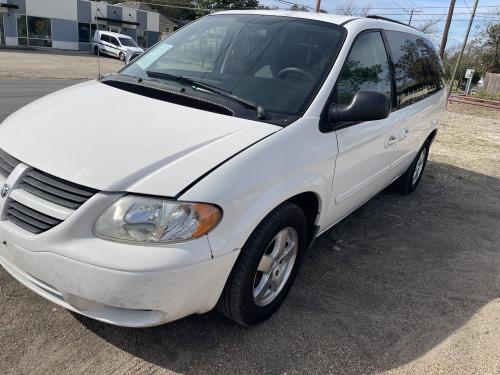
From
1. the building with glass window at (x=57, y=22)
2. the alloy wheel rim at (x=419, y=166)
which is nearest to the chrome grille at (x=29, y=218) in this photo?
the alloy wheel rim at (x=419, y=166)

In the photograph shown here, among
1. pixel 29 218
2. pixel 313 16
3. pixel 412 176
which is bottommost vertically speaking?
pixel 412 176

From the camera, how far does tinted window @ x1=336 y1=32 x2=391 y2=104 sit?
122 inches

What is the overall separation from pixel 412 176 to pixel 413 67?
1.49 m

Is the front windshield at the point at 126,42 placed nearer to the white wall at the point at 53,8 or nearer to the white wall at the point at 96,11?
the white wall at the point at 96,11

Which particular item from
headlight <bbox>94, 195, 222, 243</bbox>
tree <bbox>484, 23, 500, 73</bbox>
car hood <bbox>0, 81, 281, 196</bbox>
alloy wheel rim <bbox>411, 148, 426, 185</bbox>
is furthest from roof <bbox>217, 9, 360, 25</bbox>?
tree <bbox>484, 23, 500, 73</bbox>

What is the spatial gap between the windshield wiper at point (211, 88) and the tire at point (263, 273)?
1.91 ft

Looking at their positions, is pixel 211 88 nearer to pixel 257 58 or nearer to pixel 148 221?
pixel 257 58

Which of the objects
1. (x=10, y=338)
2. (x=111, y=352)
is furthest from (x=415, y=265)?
(x=10, y=338)

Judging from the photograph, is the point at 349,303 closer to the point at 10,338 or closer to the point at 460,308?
the point at 460,308

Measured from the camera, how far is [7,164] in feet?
7.84

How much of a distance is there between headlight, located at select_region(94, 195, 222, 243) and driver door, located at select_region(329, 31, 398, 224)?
1.30 m

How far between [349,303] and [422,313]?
20.3 inches

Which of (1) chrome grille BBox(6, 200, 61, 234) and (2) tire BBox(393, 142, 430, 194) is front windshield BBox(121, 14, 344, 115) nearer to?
(1) chrome grille BBox(6, 200, 61, 234)

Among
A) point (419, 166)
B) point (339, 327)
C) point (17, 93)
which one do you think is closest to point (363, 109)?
point (339, 327)
